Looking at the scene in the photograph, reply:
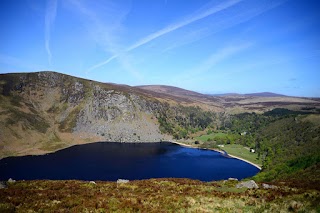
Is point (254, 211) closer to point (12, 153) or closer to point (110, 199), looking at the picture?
point (110, 199)

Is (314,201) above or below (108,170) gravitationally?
above

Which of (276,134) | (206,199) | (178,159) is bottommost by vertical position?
(178,159)

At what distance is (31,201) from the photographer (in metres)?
19.1

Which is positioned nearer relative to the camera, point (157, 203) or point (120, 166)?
point (157, 203)

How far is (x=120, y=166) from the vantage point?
5664 inches

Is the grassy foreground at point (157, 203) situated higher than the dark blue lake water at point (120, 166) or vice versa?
the grassy foreground at point (157, 203)

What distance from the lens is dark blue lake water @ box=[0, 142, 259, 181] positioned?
128625 mm

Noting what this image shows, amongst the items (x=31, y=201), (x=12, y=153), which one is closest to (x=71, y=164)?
(x=12, y=153)

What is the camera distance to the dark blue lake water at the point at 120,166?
12862 centimetres

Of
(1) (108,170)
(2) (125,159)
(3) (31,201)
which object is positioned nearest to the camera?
(3) (31,201)

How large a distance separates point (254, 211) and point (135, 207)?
31.3ft

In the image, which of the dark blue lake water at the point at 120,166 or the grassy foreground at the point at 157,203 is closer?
the grassy foreground at the point at 157,203

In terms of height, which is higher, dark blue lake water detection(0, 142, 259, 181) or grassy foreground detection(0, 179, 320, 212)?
grassy foreground detection(0, 179, 320, 212)

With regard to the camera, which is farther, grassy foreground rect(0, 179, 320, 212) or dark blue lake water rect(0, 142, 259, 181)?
dark blue lake water rect(0, 142, 259, 181)
